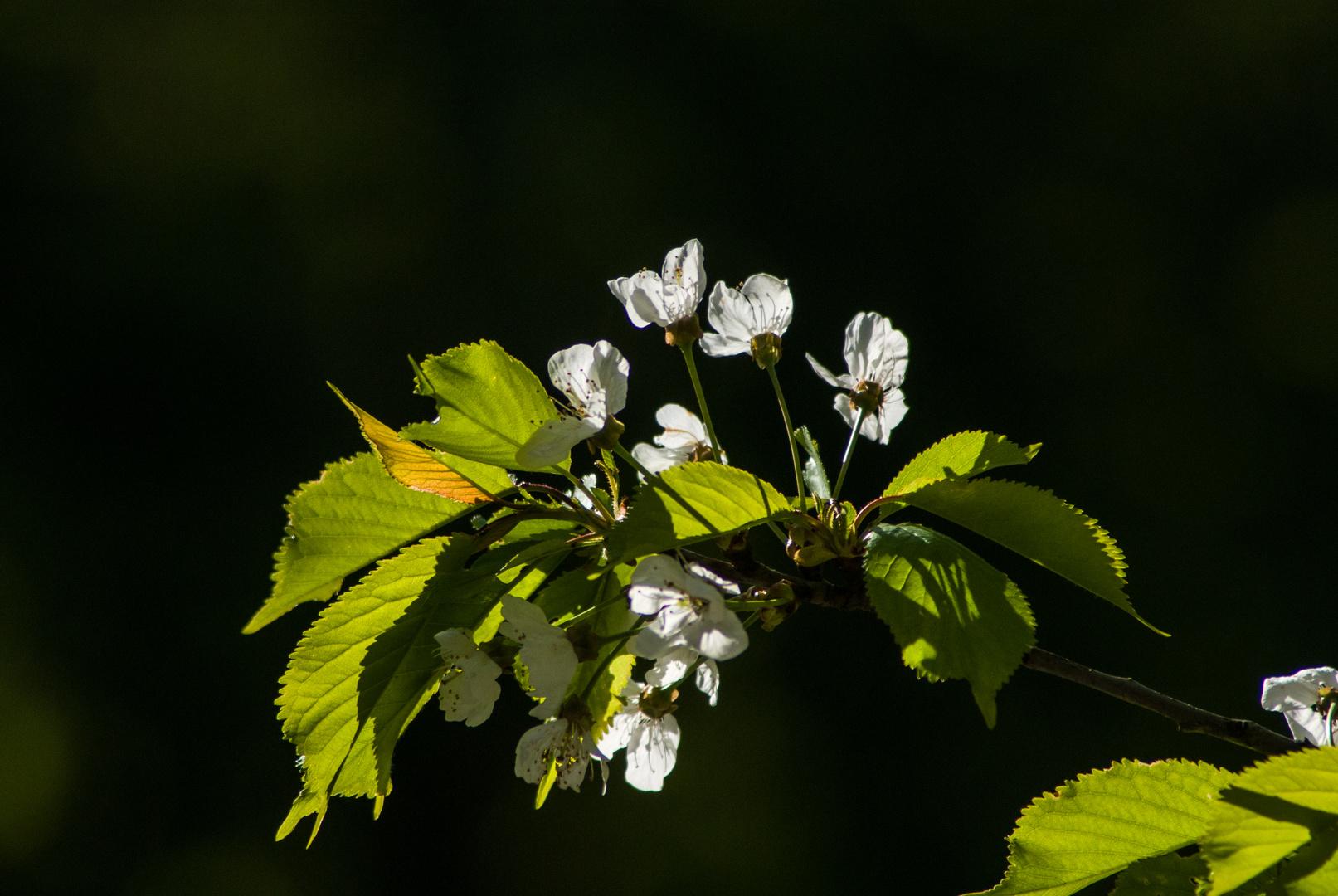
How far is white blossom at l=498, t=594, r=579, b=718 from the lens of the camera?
545 mm

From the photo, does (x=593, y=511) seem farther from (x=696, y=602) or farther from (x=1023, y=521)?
(x=1023, y=521)

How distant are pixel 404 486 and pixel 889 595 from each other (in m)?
0.28

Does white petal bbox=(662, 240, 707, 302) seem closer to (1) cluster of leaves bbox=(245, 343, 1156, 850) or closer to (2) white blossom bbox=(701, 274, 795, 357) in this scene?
(2) white blossom bbox=(701, 274, 795, 357)

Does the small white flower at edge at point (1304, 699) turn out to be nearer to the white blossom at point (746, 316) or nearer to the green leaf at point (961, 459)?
the green leaf at point (961, 459)

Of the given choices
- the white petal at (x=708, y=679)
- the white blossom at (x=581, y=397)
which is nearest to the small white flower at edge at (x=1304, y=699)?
the white petal at (x=708, y=679)

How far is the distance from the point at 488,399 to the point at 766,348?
208 millimetres

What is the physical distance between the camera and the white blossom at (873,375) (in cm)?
68

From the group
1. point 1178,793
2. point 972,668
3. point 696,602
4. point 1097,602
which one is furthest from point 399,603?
point 1097,602

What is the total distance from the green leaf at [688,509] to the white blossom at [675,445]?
0.46 feet

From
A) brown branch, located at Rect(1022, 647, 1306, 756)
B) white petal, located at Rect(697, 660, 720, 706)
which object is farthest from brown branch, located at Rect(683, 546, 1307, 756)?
white petal, located at Rect(697, 660, 720, 706)

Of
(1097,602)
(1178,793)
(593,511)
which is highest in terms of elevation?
(593,511)

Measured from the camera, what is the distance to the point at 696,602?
53 centimetres

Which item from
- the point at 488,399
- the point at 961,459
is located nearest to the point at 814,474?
the point at 961,459

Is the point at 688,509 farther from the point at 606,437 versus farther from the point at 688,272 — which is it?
the point at 688,272
